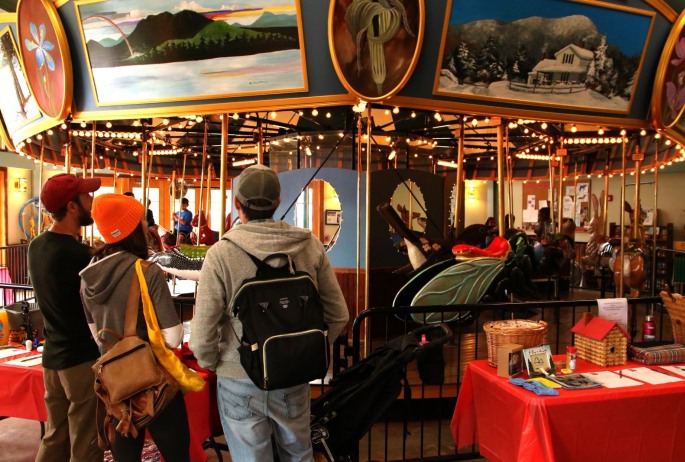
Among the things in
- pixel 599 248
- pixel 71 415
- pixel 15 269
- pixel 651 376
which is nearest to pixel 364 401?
pixel 71 415

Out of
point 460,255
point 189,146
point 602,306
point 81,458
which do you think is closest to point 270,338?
point 81,458

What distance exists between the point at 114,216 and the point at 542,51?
3.89 m

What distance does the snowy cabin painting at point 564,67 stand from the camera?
4.33 meters

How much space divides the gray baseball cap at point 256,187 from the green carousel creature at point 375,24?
7.65 ft

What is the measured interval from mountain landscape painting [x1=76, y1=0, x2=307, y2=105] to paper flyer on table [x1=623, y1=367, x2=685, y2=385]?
3109 mm

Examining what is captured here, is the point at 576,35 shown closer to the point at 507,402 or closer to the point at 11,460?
the point at 507,402

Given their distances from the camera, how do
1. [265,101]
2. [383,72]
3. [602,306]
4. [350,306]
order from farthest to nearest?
[350,306] < [265,101] < [383,72] < [602,306]

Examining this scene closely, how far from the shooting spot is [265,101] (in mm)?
4137

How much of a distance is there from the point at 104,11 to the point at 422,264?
3626mm

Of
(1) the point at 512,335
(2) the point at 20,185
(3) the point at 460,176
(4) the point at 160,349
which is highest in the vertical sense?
(2) the point at 20,185

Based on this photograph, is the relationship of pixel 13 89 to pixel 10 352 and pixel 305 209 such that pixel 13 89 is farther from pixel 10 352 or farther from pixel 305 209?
pixel 10 352

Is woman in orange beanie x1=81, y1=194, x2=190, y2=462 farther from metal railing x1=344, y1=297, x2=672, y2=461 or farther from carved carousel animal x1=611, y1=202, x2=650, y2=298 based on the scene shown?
carved carousel animal x1=611, y1=202, x2=650, y2=298

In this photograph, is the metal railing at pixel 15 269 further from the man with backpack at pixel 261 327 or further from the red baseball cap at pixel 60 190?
the man with backpack at pixel 261 327

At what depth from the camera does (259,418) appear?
1.76 meters
